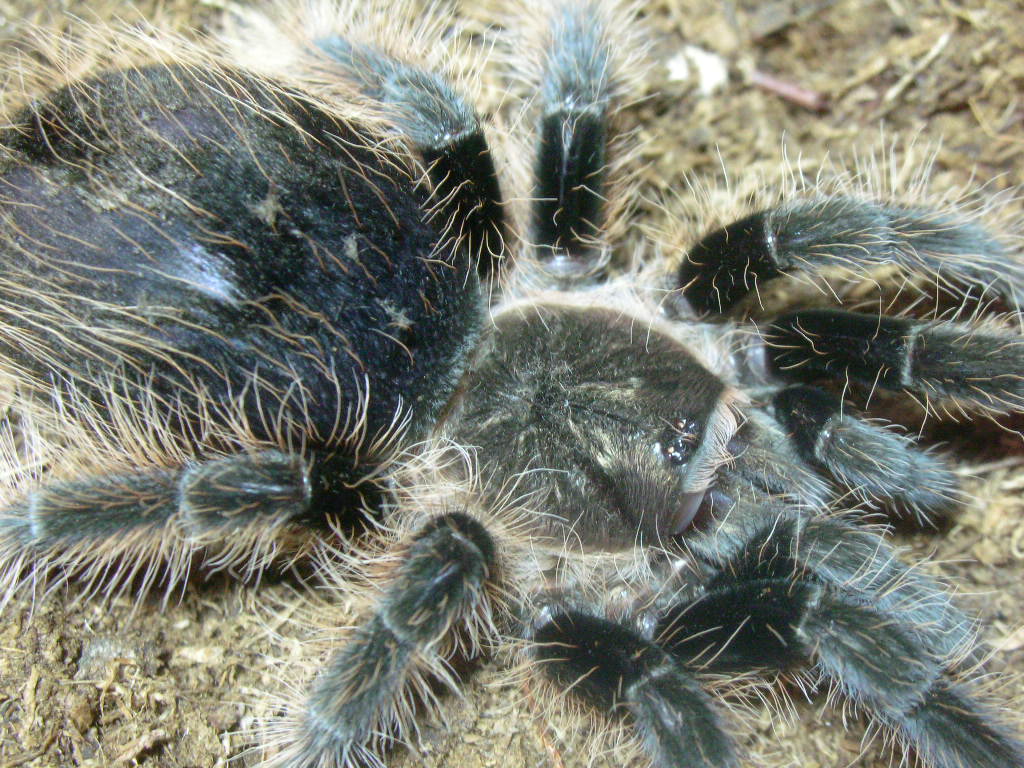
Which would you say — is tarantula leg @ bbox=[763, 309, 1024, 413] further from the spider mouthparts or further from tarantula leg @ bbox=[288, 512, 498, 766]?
tarantula leg @ bbox=[288, 512, 498, 766]

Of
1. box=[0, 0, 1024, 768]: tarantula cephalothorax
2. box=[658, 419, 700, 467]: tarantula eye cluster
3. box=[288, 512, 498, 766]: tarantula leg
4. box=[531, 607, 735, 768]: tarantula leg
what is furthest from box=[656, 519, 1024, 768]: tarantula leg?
box=[288, 512, 498, 766]: tarantula leg

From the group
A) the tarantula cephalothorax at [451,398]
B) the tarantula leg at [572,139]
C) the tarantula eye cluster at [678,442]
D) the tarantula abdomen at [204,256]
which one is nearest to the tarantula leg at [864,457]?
the tarantula cephalothorax at [451,398]

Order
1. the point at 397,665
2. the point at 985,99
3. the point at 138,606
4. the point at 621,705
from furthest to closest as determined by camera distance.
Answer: the point at 985,99 → the point at 138,606 → the point at 621,705 → the point at 397,665

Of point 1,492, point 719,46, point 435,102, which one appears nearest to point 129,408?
point 1,492

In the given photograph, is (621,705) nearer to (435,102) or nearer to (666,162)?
(435,102)

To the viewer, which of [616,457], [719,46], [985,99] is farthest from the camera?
[719,46]

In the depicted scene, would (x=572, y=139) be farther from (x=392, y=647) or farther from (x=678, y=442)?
(x=392, y=647)

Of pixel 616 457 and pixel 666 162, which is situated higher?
pixel 666 162
